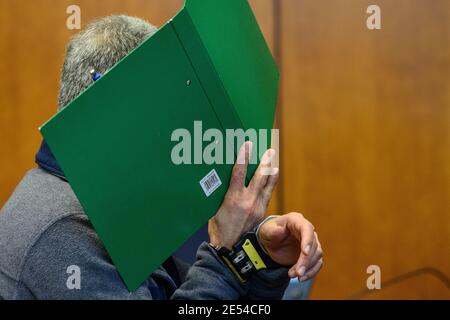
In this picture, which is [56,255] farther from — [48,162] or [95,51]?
[95,51]

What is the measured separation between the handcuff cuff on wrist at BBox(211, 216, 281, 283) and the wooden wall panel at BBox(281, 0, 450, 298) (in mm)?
1043

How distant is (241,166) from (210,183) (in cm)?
5

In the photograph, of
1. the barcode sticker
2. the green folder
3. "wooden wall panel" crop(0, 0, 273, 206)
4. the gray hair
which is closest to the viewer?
the green folder

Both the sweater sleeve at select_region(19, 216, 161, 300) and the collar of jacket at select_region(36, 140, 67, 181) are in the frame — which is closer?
the sweater sleeve at select_region(19, 216, 161, 300)

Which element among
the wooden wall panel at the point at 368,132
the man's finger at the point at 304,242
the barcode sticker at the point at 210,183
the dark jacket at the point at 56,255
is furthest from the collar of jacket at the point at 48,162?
the wooden wall panel at the point at 368,132

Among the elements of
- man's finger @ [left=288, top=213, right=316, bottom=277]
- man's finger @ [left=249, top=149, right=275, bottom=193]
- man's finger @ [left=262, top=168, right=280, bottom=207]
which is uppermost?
man's finger @ [left=249, top=149, right=275, bottom=193]

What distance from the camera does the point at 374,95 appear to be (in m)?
2.02

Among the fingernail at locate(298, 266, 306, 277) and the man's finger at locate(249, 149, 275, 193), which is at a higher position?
the man's finger at locate(249, 149, 275, 193)

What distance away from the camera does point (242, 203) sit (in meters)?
0.92

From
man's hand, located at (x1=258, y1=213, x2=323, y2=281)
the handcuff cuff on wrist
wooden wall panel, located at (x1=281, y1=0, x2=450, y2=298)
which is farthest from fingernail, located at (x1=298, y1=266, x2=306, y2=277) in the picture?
wooden wall panel, located at (x1=281, y1=0, x2=450, y2=298)

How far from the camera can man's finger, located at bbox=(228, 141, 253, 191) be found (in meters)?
0.88

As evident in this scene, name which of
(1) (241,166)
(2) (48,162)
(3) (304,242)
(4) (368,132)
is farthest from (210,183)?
(4) (368,132)

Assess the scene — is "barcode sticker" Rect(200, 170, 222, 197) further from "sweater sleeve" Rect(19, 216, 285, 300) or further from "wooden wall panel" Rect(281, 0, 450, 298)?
"wooden wall panel" Rect(281, 0, 450, 298)

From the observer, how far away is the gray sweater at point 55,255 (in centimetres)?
83
